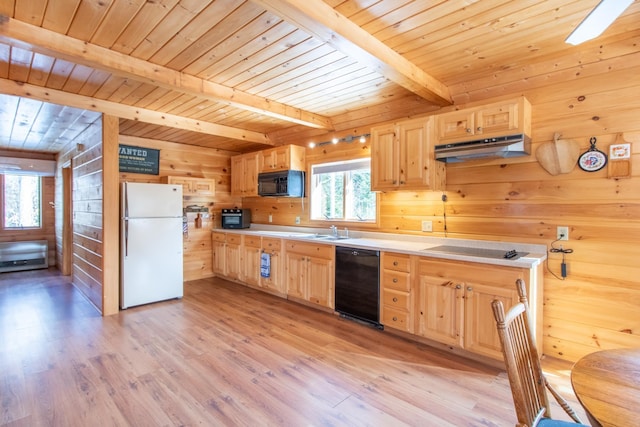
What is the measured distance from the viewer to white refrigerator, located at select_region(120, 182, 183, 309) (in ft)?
12.8

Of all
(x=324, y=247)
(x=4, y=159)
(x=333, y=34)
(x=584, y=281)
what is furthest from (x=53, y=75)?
(x=584, y=281)

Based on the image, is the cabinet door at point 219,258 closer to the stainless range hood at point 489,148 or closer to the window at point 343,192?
the window at point 343,192

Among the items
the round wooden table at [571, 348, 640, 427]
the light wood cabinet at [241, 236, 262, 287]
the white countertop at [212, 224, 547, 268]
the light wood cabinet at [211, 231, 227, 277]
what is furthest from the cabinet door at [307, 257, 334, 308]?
the round wooden table at [571, 348, 640, 427]

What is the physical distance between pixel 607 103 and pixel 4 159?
27.5 ft

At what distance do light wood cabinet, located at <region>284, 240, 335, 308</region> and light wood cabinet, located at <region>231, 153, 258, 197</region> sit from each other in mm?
1456

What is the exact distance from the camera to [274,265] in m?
4.32

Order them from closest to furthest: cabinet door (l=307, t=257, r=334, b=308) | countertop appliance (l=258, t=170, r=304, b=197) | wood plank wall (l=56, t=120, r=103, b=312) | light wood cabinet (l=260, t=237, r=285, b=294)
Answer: cabinet door (l=307, t=257, r=334, b=308) < wood plank wall (l=56, t=120, r=103, b=312) < light wood cabinet (l=260, t=237, r=285, b=294) < countertop appliance (l=258, t=170, r=304, b=197)

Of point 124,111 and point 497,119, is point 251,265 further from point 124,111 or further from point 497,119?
point 497,119

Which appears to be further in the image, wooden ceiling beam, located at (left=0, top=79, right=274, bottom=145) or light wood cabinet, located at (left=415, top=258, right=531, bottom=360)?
wooden ceiling beam, located at (left=0, top=79, right=274, bottom=145)

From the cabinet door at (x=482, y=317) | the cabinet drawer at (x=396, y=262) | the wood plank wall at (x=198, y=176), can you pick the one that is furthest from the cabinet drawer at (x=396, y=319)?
the wood plank wall at (x=198, y=176)

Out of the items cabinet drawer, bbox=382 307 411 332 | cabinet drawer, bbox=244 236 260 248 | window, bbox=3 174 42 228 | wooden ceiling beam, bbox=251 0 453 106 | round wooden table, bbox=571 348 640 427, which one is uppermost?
wooden ceiling beam, bbox=251 0 453 106

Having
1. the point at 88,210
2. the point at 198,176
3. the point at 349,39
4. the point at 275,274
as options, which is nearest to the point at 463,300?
the point at 349,39

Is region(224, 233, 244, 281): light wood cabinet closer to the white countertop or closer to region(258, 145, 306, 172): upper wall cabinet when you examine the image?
the white countertop

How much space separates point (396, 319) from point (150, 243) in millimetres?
3155
